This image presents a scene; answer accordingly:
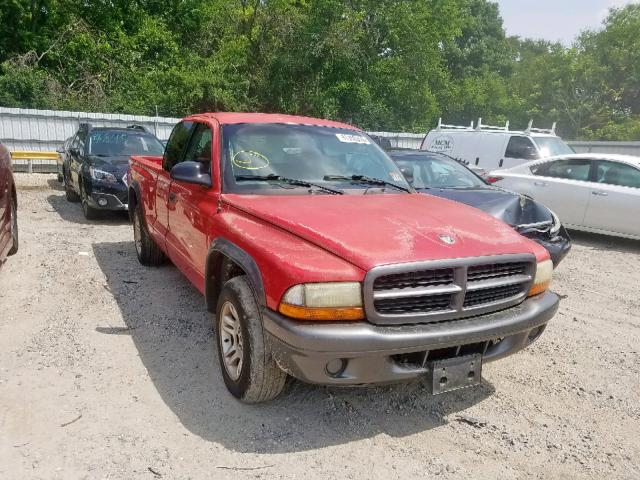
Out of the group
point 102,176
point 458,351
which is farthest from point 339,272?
point 102,176

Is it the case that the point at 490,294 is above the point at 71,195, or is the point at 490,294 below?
above

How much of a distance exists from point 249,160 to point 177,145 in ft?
4.73

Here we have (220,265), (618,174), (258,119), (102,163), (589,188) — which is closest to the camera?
(220,265)

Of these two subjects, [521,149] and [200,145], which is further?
[521,149]

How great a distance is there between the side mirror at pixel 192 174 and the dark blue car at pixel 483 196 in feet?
9.23

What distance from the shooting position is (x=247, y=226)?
3.09 meters

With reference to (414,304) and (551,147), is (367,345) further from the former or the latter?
(551,147)

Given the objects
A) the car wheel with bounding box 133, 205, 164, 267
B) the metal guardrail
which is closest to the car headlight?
the car wheel with bounding box 133, 205, 164, 267

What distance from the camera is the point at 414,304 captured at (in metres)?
2.66

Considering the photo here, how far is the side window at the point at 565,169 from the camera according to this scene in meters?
8.33

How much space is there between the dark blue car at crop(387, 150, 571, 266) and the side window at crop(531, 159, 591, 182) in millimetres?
2593

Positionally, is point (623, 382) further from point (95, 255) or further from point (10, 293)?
point (95, 255)

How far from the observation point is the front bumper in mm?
2484

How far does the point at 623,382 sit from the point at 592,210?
16.9 feet
